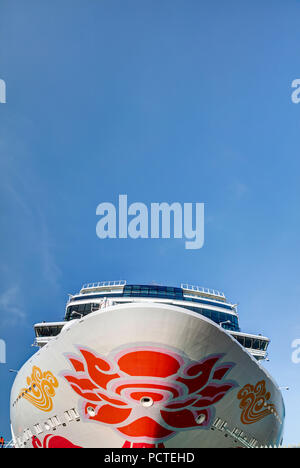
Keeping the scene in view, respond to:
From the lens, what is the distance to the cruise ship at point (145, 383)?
11.8 m

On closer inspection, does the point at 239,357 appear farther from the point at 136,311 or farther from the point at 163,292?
the point at 163,292

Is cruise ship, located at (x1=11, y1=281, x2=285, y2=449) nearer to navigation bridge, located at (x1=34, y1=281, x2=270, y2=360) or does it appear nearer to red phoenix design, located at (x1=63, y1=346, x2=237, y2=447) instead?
red phoenix design, located at (x1=63, y1=346, x2=237, y2=447)

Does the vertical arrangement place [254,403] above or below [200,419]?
above

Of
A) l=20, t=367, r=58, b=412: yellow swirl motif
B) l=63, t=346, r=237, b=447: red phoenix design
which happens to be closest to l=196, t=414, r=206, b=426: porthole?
l=63, t=346, r=237, b=447: red phoenix design

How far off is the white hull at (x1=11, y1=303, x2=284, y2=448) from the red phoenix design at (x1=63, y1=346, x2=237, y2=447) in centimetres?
3

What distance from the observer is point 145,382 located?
11.8m

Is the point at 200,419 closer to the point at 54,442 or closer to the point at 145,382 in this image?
the point at 145,382

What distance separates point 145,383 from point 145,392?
29cm

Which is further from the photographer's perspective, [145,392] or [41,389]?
[41,389]

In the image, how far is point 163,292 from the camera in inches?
1050

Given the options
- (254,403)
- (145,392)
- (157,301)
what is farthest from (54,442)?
(157,301)

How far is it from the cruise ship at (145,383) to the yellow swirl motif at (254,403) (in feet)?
0.13

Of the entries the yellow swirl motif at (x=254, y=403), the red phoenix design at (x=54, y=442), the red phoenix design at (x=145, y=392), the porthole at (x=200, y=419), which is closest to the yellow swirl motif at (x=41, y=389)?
the red phoenix design at (x=54, y=442)

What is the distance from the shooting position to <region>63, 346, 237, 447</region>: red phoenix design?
11.7 metres
